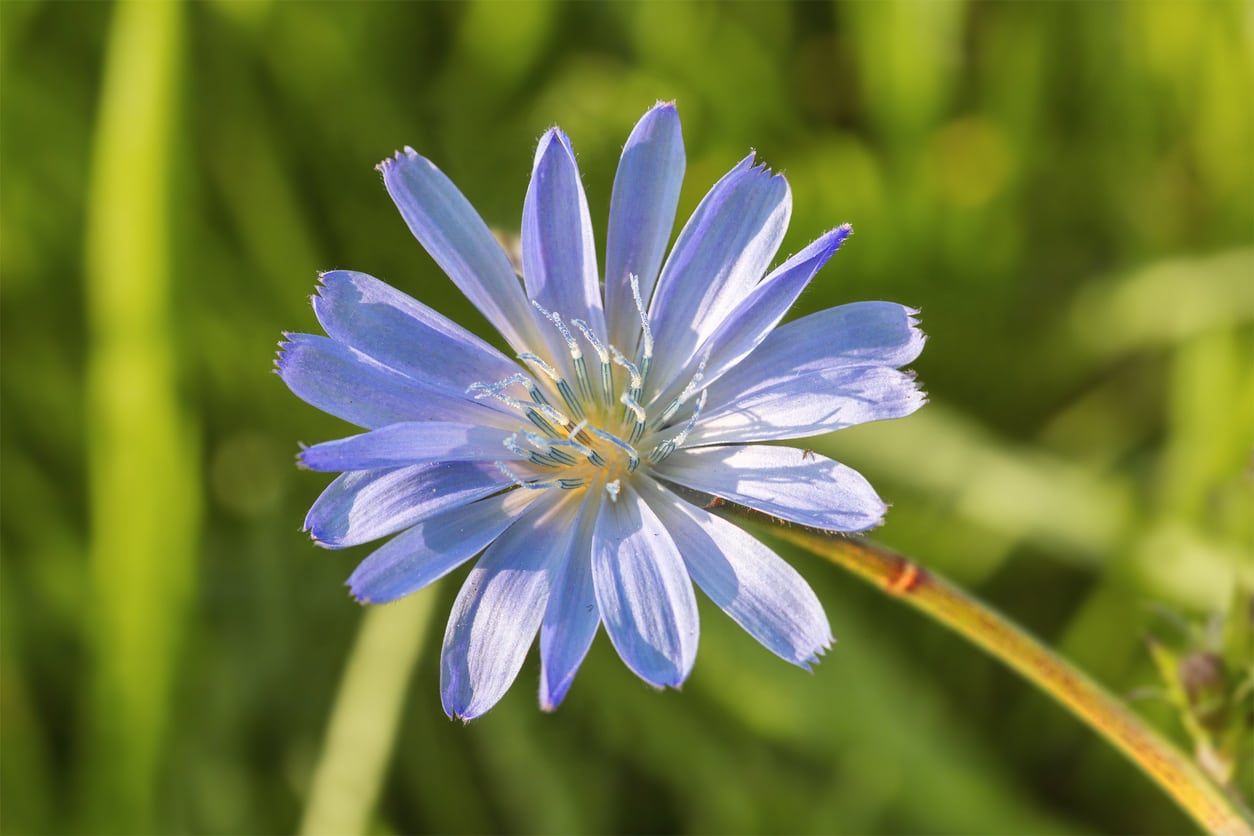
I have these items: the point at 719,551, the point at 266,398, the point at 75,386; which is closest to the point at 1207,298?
the point at 719,551

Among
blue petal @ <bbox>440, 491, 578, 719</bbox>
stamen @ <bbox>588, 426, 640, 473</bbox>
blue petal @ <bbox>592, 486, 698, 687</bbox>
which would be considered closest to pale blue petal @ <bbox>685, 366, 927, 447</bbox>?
stamen @ <bbox>588, 426, 640, 473</bbox>

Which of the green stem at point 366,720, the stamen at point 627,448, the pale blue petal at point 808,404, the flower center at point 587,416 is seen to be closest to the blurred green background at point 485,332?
the green stem at point 366,720

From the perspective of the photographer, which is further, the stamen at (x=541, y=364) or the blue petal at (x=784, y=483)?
the stamen at (x=541, y=364)

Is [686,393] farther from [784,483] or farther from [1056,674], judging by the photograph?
[1056,674]

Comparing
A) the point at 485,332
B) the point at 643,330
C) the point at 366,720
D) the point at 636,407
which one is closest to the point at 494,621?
the point at 636,407

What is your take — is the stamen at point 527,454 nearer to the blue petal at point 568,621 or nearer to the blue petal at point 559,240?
the blue petal at point 568,621

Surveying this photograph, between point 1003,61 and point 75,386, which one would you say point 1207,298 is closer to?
point 1003,61
